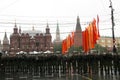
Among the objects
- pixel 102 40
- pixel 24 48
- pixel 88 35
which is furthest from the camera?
pixel 102 40

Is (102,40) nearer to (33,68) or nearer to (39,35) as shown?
(39,35)

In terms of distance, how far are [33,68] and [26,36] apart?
276 ft

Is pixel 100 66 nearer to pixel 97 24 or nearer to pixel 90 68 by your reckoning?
pixel 90 68

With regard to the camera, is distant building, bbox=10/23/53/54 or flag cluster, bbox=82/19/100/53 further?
distant building, bbox=10/23/53/54

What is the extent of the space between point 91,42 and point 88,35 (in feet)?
7.85

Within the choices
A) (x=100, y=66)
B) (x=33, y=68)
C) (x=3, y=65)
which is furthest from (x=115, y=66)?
(x=3, y=65)

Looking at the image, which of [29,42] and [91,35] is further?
[29,42]

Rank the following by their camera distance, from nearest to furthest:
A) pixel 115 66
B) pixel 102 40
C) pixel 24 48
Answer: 1. pixel 115 66
2. pixel 24 48
3. pixel 102 40

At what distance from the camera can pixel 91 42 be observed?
46.6 meters

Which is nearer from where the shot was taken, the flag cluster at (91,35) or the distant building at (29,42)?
the flag cluster at (91,35)

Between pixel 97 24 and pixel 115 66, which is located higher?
pixel 97 24

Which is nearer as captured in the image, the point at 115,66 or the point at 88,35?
the point at 115,66

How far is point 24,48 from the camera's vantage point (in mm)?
127188

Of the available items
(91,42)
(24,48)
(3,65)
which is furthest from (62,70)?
(24,48)
